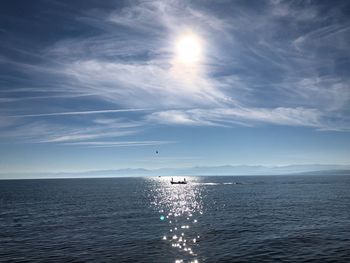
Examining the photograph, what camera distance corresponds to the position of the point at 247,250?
42656mm

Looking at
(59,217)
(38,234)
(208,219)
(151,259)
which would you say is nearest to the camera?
(151,259)

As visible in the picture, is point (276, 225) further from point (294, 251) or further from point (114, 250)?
point (114, 250)

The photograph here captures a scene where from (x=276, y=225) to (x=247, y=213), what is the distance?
18641 millimetres

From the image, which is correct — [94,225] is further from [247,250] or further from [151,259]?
[247,250]

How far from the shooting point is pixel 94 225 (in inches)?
2534

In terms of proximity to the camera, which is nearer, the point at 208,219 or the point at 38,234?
the point at 38,234

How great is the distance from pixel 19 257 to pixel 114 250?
1193cm

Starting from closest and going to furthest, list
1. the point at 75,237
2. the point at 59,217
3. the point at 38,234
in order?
the point at 75,237
the point at 38,234
the point at 59,217

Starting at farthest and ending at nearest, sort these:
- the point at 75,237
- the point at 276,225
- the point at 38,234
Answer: the point at 276,225 < the point at 38,234 < the point at 75,237

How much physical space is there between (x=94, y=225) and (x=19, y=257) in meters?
23.5

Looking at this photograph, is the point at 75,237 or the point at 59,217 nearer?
the point at 75,237

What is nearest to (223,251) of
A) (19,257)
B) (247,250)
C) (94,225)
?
(247,250)

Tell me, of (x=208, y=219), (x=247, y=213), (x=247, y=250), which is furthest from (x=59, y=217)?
(x=247, y=250)

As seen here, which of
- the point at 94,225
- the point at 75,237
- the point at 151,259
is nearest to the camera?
the point at 151,259
